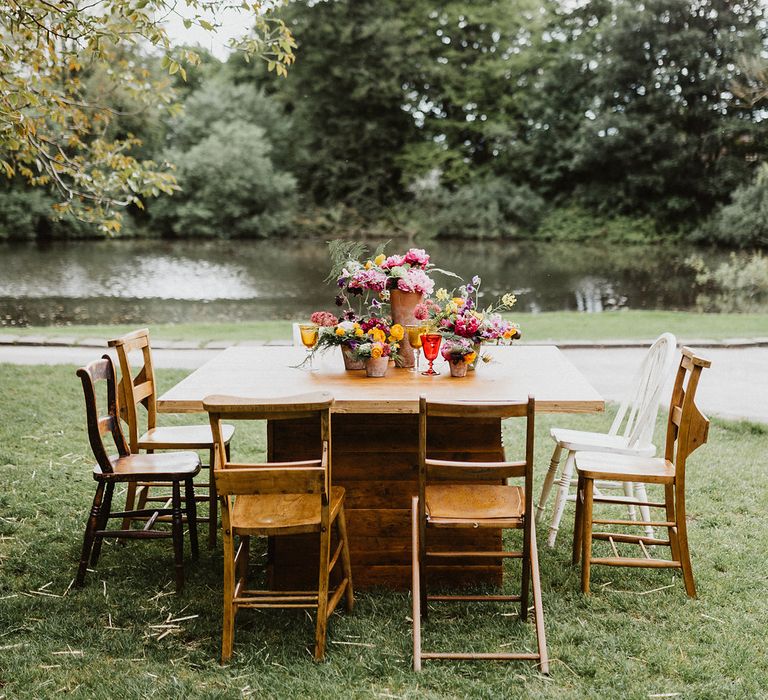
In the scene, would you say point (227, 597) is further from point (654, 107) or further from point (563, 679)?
point (654, 107)

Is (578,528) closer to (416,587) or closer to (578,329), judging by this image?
(416,587)

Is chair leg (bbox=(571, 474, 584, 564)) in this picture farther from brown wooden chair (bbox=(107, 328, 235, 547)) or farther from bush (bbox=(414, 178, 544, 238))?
bush (bbox=(414, 178, 544, 238))

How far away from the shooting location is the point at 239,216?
113 feet

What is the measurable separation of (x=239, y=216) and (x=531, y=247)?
1256cm

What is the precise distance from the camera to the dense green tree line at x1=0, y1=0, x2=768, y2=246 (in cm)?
3241

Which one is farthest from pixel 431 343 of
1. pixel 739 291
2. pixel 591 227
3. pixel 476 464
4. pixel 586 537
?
pixel 591 227

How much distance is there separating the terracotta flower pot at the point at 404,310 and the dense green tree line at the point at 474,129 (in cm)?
2711

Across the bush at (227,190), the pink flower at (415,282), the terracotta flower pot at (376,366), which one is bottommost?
the terracotta flower pot at (376,366)

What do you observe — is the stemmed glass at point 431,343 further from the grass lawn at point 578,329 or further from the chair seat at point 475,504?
the grass lawn at point 578,329

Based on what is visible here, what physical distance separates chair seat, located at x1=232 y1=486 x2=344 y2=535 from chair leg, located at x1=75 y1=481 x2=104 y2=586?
84 centimetres

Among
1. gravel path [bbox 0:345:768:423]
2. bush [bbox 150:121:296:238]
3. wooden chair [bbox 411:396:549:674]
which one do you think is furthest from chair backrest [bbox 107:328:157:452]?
bush [bbox 150:121:296:238]

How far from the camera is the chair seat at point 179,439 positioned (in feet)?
14.3

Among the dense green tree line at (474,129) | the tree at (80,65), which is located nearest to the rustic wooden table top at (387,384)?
the tree at (80,65)

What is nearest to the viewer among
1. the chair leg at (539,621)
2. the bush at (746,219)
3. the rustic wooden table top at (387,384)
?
the chair leg at (539,621)
